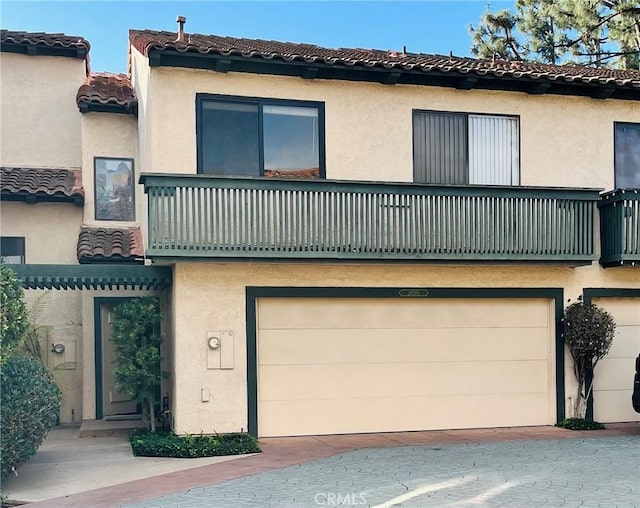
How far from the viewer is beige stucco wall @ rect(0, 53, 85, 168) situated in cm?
1478

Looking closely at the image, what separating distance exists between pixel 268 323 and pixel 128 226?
4.68m

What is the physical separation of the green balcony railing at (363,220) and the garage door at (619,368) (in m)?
1.66

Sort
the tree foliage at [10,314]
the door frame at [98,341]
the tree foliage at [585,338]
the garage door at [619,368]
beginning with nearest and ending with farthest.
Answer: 1. the tree foliage at [10,314]
2. the tree foliage at [585,338]
3. the garage door at [619,368]
4. the door frame at [98,341]

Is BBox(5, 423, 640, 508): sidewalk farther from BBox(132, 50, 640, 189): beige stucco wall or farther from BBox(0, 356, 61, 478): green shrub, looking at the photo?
BBox(132, 50, 640, 189): beige stucco wall

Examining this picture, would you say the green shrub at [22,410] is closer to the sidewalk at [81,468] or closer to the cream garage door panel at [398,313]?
the sidewalk at [81,468]

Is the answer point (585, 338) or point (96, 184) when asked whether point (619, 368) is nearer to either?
point (585, 338)

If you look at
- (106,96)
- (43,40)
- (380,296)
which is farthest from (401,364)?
(43,40)

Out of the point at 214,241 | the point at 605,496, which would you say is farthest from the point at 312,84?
the point at 605,496

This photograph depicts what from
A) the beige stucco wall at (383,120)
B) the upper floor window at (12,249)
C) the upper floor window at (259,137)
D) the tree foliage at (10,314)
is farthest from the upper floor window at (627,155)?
the upper floor window at (12,249)

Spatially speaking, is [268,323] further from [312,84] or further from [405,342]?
[312,84]

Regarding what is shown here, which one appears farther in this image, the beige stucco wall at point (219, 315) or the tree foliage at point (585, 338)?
the tree foliage at point (585, 338)

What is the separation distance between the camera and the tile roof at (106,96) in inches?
560

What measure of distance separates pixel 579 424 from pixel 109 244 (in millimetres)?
9188

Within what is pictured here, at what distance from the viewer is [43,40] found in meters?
14.9
